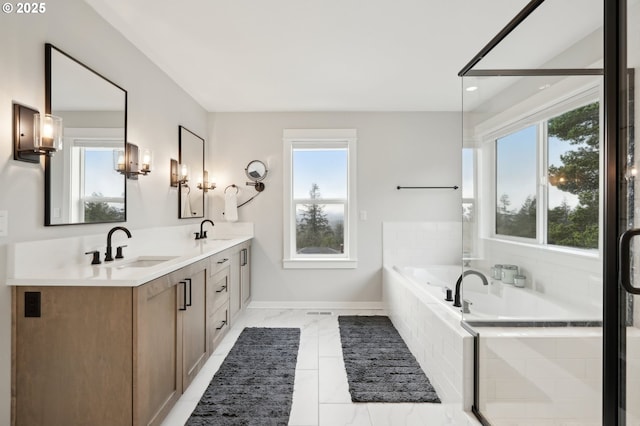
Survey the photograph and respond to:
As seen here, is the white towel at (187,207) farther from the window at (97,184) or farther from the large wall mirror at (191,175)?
the window at (97,184)

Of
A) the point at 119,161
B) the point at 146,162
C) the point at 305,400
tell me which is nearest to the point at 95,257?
the point at 119,161

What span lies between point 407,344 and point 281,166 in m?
2.42

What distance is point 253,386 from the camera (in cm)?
227

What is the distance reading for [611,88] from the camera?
3.84 ft

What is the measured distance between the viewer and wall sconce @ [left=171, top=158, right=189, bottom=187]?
3145 millimetres

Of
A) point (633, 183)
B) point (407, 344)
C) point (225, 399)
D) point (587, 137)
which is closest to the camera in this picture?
point (633, 183)

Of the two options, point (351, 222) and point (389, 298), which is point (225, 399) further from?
point (351, 222)

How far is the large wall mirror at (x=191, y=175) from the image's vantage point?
3348 millimetres

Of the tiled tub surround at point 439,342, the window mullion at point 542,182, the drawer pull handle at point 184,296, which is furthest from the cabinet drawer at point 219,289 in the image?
the window mullion at point 542,182

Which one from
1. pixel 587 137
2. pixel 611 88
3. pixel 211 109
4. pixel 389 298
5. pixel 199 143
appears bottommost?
pixel 389 298

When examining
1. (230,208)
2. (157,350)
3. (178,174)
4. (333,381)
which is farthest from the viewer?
(230,208)

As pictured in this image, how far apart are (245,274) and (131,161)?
1878 mm

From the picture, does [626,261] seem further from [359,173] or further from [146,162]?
[359,173]

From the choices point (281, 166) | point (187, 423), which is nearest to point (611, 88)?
point (187, 423)
